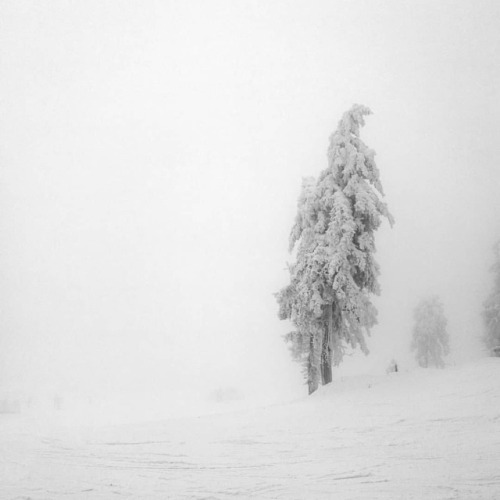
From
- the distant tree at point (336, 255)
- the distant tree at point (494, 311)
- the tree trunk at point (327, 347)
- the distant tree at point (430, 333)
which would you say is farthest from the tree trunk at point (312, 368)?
the distant tree at point (430, 333)

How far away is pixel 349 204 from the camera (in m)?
18.6

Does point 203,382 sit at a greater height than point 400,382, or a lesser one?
lesser

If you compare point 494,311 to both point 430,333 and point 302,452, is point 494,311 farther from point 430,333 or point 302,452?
point 302,452

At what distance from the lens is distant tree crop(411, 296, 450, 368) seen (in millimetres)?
45625

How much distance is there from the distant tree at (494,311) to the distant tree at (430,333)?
8.18 meters

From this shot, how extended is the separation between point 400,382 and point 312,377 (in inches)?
244

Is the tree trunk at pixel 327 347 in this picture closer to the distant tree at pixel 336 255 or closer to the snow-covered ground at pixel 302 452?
the distant tree at pixel 336 255

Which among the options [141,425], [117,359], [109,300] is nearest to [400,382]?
[141,425]

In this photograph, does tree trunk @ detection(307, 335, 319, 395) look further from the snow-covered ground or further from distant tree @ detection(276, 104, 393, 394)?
the snow-covered ground

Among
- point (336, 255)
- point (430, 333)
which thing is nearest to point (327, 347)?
point (336, 255)

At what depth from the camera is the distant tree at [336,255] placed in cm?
1797

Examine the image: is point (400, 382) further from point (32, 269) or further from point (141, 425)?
point (32, 269)

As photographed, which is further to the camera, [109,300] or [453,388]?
[109,300]

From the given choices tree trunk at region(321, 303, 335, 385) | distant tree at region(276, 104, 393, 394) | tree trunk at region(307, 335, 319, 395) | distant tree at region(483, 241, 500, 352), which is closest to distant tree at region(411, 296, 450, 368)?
distant tree at region(483, 241, 500, 352)
